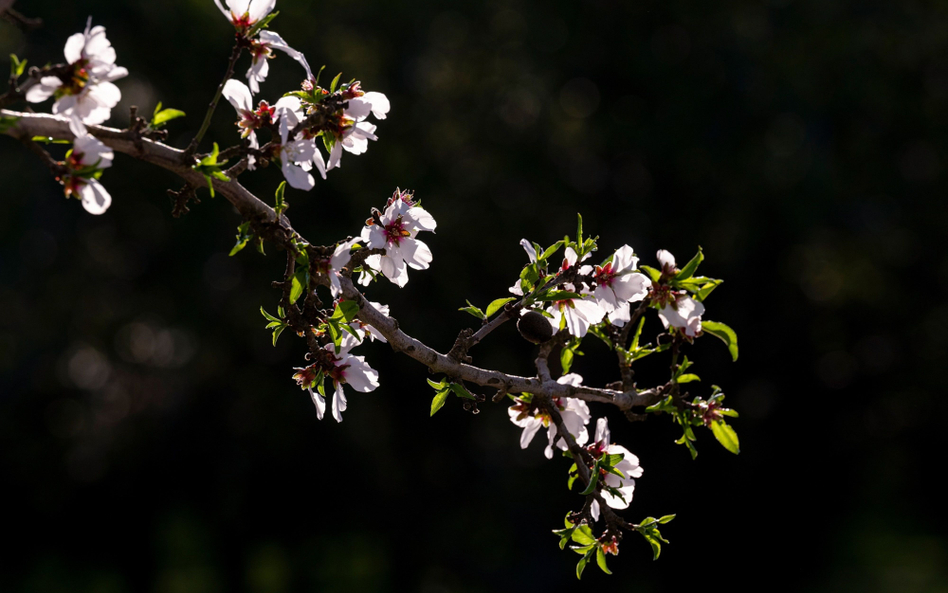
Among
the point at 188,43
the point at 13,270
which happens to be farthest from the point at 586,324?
the point at 13,270

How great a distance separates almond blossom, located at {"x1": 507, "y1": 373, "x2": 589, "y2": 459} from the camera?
1724mm

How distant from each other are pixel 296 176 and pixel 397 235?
0.91 feet

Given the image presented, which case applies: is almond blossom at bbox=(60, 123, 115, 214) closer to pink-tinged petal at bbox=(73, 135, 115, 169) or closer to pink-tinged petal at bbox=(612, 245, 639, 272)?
pink-tinged petal at bbox=(73, 135, 115, 169)

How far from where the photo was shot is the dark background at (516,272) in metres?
9.54

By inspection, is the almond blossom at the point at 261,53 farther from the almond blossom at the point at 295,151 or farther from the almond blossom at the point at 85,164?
the almond blossom at the point at 85,164

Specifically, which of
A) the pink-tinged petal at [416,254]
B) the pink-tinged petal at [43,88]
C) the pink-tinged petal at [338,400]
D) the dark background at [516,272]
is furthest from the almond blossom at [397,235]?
the dark background at [516,272]

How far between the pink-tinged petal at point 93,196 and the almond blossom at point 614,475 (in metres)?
1.02

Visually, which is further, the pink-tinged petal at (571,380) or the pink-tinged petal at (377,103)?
the pink-tinged petal at (571,380)

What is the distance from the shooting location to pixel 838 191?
9477mm

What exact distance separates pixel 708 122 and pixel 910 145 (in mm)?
2775

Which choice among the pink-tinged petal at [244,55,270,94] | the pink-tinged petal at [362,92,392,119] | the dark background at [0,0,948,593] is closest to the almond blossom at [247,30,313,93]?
the pink-tinged petal at [244,55,270,94]

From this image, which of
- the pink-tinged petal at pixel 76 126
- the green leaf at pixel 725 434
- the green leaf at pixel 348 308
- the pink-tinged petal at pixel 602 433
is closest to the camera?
the pink-tinged petal at pixel 76 126

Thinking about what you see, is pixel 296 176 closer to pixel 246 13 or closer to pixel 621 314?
pixel 246 13

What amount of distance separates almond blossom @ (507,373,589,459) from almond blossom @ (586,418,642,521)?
4cm
